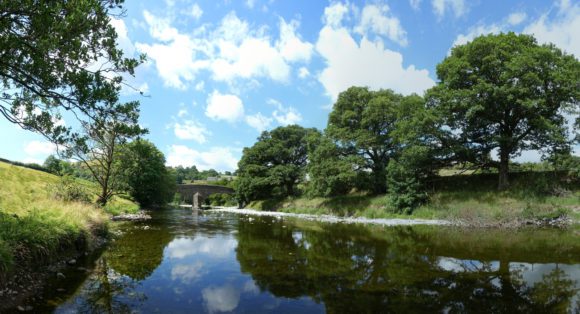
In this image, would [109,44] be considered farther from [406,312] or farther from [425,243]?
[425,243]

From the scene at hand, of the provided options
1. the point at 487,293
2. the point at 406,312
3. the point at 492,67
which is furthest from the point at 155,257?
the point at 492,67

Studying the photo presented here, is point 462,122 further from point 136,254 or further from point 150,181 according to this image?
point 150,181

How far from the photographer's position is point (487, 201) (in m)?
31.6

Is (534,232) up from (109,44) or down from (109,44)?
down

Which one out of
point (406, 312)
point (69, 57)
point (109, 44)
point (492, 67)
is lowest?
point (406, 312)

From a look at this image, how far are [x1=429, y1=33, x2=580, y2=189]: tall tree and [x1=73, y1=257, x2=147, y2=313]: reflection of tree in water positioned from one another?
107ft

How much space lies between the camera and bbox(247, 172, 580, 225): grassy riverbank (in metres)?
26.9

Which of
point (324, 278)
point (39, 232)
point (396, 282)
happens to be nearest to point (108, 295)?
point (39, 232)

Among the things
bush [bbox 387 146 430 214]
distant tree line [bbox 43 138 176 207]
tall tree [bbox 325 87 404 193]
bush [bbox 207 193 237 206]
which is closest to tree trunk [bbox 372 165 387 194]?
tall tree [bbox 325 87 404 193]

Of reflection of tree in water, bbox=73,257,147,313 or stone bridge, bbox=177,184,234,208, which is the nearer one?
reflection of tree in water, bbox=73,257,147,313

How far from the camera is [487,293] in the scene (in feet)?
28.5

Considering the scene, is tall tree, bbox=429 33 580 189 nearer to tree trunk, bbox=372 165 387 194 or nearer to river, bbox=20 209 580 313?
tree trunk, bbox=372 165 387 194

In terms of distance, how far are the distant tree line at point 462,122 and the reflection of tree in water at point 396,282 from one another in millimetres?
22614

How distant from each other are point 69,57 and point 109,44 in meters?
1.02
